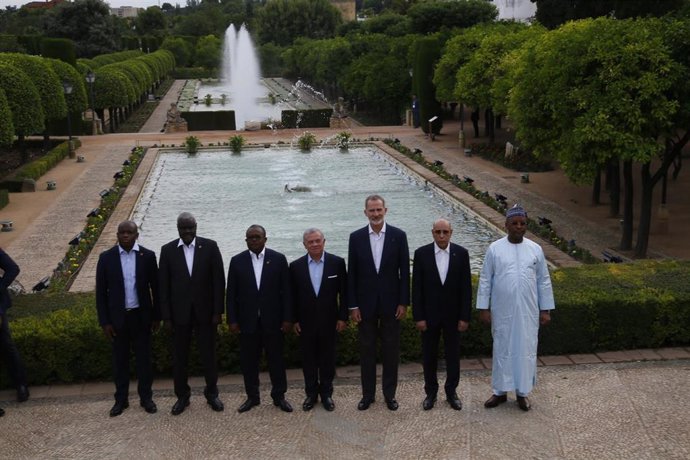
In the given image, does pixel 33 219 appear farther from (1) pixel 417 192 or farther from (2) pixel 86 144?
(2) pixel 86 144

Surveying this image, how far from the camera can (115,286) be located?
5.76 metres

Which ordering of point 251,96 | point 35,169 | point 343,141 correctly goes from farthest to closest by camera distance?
1. point 251,96
2. point 343,141
3. point 35,169

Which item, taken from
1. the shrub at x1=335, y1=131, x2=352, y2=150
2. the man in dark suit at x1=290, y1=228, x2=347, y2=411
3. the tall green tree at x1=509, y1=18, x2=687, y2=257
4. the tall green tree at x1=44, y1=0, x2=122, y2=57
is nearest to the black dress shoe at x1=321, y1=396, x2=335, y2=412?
the man in dark suit at x1=290, y1=228, x2=347, y2=411

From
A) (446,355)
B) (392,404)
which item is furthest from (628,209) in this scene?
(392,404)

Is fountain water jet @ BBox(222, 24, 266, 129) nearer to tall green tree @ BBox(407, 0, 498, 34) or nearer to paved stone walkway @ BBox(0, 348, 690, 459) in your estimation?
tall green tree @ BBox(407, 0, 498, 34)

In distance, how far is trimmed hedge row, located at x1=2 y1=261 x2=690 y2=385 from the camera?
661cm

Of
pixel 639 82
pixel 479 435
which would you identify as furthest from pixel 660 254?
pixel 479 435

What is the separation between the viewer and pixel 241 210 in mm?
16469

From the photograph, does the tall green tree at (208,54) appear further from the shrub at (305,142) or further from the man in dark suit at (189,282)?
the man in dark suit at (189,282)

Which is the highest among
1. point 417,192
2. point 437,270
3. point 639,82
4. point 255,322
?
point 639,82

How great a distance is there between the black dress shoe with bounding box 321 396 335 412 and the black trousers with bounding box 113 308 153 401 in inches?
51.1

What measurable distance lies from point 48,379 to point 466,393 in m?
3.42

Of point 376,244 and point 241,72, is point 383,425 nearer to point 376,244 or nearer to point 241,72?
point 376,244

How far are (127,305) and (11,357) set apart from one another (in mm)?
1189
